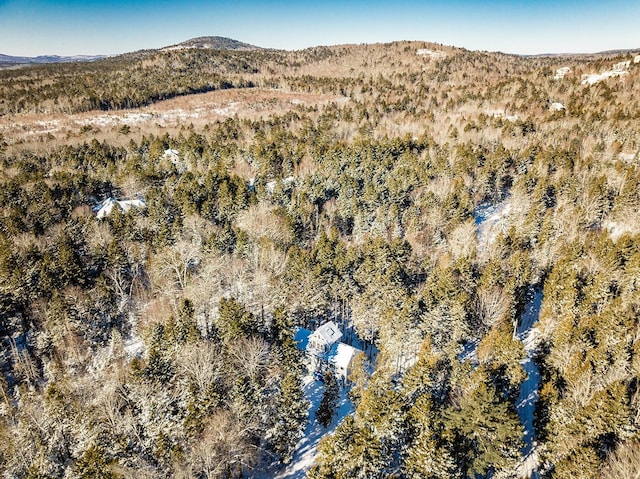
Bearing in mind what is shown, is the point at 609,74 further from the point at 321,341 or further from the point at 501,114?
the point at 321,341

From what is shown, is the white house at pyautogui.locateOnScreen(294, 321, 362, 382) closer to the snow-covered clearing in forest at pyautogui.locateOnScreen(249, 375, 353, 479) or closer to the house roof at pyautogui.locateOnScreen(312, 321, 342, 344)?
the house roof at pyautogui.locateOnScreen(312, 321, 342, 344)

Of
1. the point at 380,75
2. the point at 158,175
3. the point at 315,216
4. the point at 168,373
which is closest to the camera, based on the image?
the point at 168,373

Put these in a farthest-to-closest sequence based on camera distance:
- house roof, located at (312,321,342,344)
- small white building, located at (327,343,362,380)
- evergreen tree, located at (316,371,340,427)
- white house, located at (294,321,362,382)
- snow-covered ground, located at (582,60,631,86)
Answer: snow-covered ground, located at (582,60,631,86)
house roof, located at (312,321,342,344)
white house, located at (294,321,362,382)
small white building, located at (327,343,362,380)
evergreen tree, located at (316,371,340,427)

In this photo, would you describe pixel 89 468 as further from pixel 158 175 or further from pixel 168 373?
pixel 158 175

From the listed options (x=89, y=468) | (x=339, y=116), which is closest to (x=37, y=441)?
(x=89, y=468)

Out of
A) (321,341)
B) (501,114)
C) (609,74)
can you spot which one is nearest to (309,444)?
(321,341)

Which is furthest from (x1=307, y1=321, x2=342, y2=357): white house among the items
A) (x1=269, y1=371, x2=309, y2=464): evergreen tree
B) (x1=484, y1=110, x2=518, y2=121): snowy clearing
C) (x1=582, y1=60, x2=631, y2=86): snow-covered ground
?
(x1=582, y1=60, x2=631, y2=86): snow-covered ground
